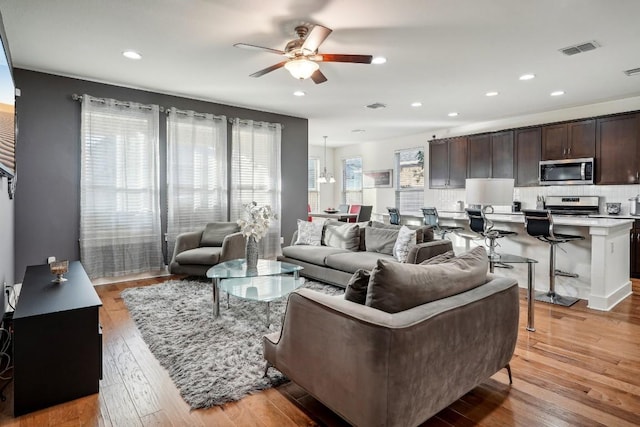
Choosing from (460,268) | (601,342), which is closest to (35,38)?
(460,268)

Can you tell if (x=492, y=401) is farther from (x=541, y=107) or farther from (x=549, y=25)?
(x=541, y=107)

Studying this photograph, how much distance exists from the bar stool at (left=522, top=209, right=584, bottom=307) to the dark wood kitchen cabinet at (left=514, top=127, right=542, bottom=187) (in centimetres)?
273

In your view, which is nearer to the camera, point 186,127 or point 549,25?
point 549,25

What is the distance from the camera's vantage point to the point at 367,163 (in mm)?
9773

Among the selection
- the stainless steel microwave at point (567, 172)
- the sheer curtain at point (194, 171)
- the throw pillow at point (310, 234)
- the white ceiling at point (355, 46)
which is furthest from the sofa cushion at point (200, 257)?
the stainless steel microwave at point (567, 172)

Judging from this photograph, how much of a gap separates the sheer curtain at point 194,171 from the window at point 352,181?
513cm

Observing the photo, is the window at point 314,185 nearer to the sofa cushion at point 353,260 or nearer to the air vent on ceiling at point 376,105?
the air vent on ceiling at point 376,105

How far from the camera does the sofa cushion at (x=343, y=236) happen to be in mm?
4762

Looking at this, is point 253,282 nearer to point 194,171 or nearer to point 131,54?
point 194,171

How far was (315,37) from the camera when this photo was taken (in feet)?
9.59

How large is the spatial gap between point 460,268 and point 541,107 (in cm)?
542

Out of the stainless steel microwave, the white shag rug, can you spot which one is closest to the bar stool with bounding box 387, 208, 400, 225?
the white shag rug

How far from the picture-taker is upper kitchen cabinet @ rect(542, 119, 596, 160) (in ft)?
18.5

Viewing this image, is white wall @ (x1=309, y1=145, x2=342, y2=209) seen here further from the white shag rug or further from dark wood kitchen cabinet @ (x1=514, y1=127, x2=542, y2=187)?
the white shag rug
